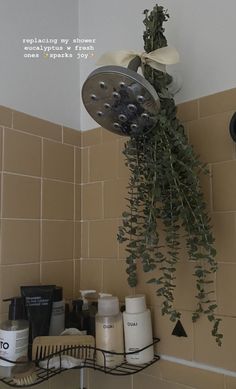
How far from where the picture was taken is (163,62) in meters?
0.73

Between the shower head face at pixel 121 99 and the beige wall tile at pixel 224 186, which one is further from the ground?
the shower head face at pixel 121 99

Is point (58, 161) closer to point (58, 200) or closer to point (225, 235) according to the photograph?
point (58, 200)

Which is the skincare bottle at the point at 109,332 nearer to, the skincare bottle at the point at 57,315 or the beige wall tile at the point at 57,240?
the skincare bottle at the point at 57,315

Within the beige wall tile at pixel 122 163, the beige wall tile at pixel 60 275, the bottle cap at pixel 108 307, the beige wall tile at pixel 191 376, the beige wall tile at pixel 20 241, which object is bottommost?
the beige wall tile at pixel 191 376

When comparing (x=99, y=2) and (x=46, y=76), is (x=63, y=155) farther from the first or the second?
(x=99, y=2)

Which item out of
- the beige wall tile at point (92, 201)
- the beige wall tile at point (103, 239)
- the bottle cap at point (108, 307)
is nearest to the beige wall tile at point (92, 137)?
the beige wall tile at point (92, 201)

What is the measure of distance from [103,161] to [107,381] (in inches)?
24.5

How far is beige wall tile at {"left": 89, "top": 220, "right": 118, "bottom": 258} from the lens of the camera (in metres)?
1.00

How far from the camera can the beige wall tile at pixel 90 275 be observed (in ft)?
3.37

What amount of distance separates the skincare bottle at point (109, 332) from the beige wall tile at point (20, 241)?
0.75 feet

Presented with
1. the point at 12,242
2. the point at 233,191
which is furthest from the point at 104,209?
the point at 233,191

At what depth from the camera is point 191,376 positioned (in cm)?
82

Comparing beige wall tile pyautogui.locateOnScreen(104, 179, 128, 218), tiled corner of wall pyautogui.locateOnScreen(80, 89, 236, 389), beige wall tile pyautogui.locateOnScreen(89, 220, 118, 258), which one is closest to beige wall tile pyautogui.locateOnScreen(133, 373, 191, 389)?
tiled corner of wall pyautogui.locateOnScreen(80, 89, 236, 389)

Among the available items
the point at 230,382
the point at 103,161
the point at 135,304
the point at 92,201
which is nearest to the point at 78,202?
the point at 92,201
